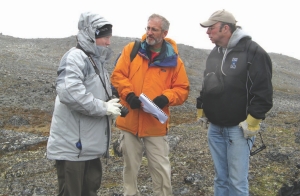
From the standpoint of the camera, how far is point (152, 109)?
5020 millimetres

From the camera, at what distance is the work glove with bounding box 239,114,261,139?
178 inches

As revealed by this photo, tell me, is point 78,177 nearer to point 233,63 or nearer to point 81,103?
point 81,103

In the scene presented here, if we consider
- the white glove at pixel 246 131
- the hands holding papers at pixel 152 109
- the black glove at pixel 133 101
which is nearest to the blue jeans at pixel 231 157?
the white glove at pixel 246 131

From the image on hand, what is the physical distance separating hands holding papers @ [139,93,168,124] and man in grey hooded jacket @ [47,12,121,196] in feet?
1.85

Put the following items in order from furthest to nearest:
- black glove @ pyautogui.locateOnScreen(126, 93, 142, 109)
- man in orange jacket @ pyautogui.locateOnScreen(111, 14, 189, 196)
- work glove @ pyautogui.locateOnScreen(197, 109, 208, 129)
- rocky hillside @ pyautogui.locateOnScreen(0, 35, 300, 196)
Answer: rocky hillside @ pyautogui.locateOnScreen(0, 35, 300, 196) → work glove @ pyautogui.locateOnScreen(197, 109, 208, 129) → man in orange jacket @ pyautogui.locateOnScreen(111, 14, 189, 196) → black glove @ pyautogui.locateOnScreen(126, 93, 142, 109)

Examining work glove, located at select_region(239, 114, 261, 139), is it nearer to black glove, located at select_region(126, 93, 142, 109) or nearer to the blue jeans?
the blue jeans

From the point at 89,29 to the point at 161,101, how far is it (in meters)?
1.59

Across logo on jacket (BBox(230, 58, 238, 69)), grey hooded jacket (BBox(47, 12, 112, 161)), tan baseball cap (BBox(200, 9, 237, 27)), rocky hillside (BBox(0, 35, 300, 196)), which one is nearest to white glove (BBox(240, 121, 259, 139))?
logo on jacket (BBox(230, 58, 238, 69))

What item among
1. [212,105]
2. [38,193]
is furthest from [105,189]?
[212,105]

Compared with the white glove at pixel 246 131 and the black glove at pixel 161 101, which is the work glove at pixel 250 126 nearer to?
the white glove at pixel 246 131

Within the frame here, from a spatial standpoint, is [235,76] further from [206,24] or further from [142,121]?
[142,121]

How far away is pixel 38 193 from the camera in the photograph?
672 cm

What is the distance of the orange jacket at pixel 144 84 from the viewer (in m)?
5.28

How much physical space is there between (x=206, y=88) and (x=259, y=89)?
848 millimetres
